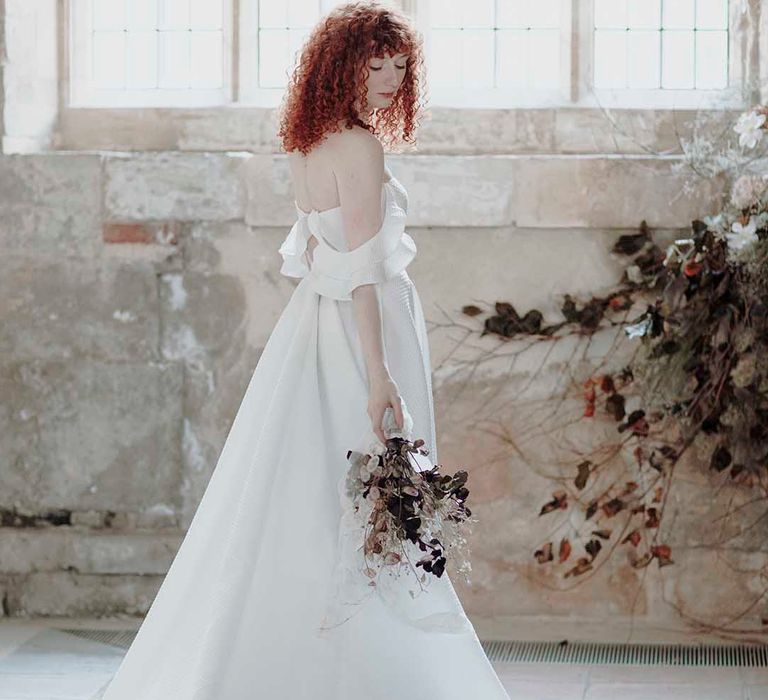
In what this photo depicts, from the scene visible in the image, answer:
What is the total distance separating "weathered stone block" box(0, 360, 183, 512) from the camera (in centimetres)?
425

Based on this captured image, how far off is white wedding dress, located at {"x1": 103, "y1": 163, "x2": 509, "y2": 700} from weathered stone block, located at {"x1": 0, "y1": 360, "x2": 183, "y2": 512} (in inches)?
52.0

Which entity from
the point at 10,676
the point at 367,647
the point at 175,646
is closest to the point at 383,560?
the point at 367,647

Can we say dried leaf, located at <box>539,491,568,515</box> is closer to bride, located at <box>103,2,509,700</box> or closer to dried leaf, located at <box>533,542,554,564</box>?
dried leaf, located at <box>533,542,554,564</box>

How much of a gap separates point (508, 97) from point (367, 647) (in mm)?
2159

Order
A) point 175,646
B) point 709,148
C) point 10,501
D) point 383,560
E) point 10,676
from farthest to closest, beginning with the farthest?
point 10,501, point 709,148, point 10,676, point 175,646, point 383,560

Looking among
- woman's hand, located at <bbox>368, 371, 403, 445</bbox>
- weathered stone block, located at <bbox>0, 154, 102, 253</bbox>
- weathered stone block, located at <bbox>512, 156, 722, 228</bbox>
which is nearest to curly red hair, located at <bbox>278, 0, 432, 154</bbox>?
woman's hand, located at <bbox>368, 371, 403, 445</bbox>

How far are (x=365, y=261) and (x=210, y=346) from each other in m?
1.54

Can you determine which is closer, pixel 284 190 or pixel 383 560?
pixel 383 560

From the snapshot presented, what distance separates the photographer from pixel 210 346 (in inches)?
167

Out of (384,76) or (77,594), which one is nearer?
(384,76)

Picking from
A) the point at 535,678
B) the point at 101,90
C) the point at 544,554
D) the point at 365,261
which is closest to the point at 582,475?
the point at 544,554

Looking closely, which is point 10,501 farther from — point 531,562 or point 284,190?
point 531,562

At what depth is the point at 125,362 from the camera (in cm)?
425

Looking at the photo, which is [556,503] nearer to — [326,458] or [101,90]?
[326,458]
